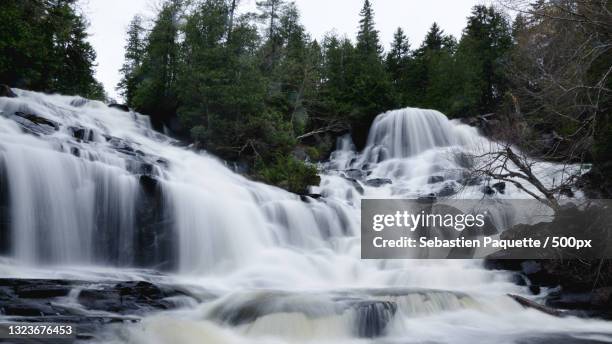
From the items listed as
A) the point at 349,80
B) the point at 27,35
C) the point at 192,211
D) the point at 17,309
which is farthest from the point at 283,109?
the point at 17,309

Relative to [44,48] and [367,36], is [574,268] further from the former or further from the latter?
[367,36]

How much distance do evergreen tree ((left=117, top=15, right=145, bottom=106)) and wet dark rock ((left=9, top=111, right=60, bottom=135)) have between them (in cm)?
1807

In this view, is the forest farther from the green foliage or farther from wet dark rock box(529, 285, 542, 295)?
wet dark rock box(529, 285, 542, 295)

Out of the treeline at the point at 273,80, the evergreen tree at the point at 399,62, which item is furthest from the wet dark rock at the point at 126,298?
the evergreen tree at the point at 399,62

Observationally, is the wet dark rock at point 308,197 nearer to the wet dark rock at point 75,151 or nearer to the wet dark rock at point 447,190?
the wet dark rock at point 447,190

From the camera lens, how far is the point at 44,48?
20.6 meters

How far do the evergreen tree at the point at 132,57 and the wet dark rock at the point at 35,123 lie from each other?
59.3ft

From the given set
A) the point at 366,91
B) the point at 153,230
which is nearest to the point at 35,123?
the point at 153,230

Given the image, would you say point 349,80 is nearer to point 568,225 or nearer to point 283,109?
point 283,109

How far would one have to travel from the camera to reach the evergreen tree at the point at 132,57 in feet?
113

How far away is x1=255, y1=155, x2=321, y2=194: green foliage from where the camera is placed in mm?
18781

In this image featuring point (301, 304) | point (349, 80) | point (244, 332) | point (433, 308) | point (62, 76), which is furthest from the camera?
point (349, 80)

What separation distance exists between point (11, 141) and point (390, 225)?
1105cm

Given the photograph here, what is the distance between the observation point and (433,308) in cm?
919
